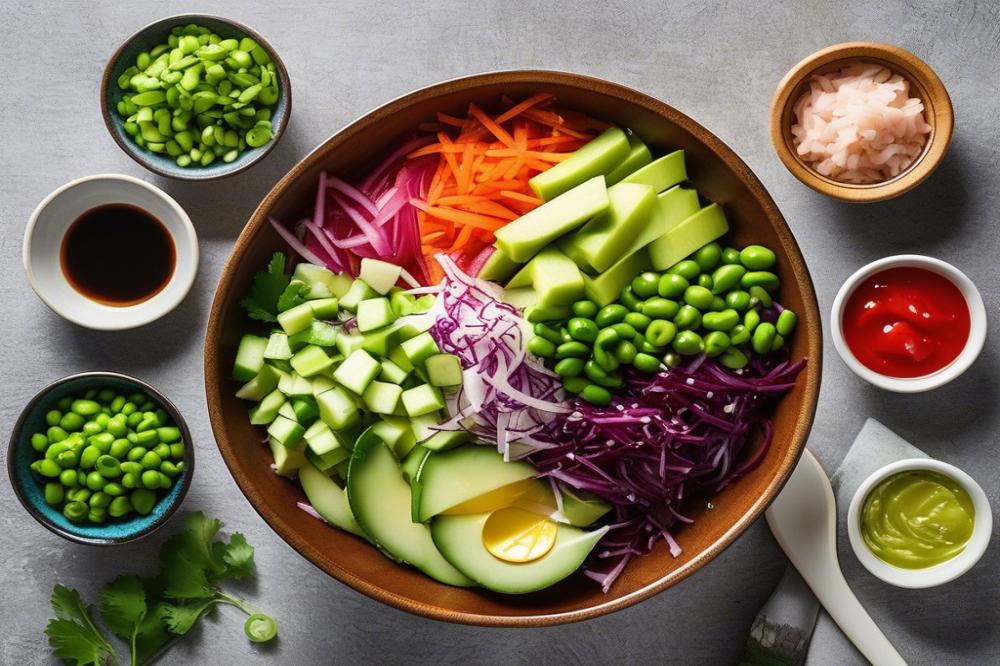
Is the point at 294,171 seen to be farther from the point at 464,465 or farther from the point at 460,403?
the point at 464,465

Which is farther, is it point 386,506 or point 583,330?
point 386,506

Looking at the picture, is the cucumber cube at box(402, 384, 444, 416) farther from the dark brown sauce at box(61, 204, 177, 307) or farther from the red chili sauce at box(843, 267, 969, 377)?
the red chili sauce at box(843, 267, 969, 377)

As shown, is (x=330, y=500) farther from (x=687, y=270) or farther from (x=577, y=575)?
(x=687, y=270)

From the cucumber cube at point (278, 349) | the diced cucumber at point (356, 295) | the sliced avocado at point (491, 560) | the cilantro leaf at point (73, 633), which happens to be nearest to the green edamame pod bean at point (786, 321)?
the sliced avocado at point (491, 560)

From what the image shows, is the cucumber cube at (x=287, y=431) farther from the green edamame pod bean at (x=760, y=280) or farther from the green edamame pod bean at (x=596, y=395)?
the green edamame pod bean at (x=760, y=280)

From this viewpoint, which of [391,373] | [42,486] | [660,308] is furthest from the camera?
[42,486]

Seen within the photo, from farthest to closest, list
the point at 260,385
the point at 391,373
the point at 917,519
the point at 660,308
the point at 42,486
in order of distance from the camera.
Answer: the point at 42,486 < the point at 917,519 < the point at 260,385 < the point at 391,373 < the point at 660,308

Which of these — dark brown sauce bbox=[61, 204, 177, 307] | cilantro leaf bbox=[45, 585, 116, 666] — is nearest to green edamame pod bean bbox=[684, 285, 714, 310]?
dark brown sauce bbox=[61, 204, 177, 307]

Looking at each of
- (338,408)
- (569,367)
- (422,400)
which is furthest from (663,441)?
(338,408)

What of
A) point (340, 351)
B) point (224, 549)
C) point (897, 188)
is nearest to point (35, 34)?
point (340, 351)
